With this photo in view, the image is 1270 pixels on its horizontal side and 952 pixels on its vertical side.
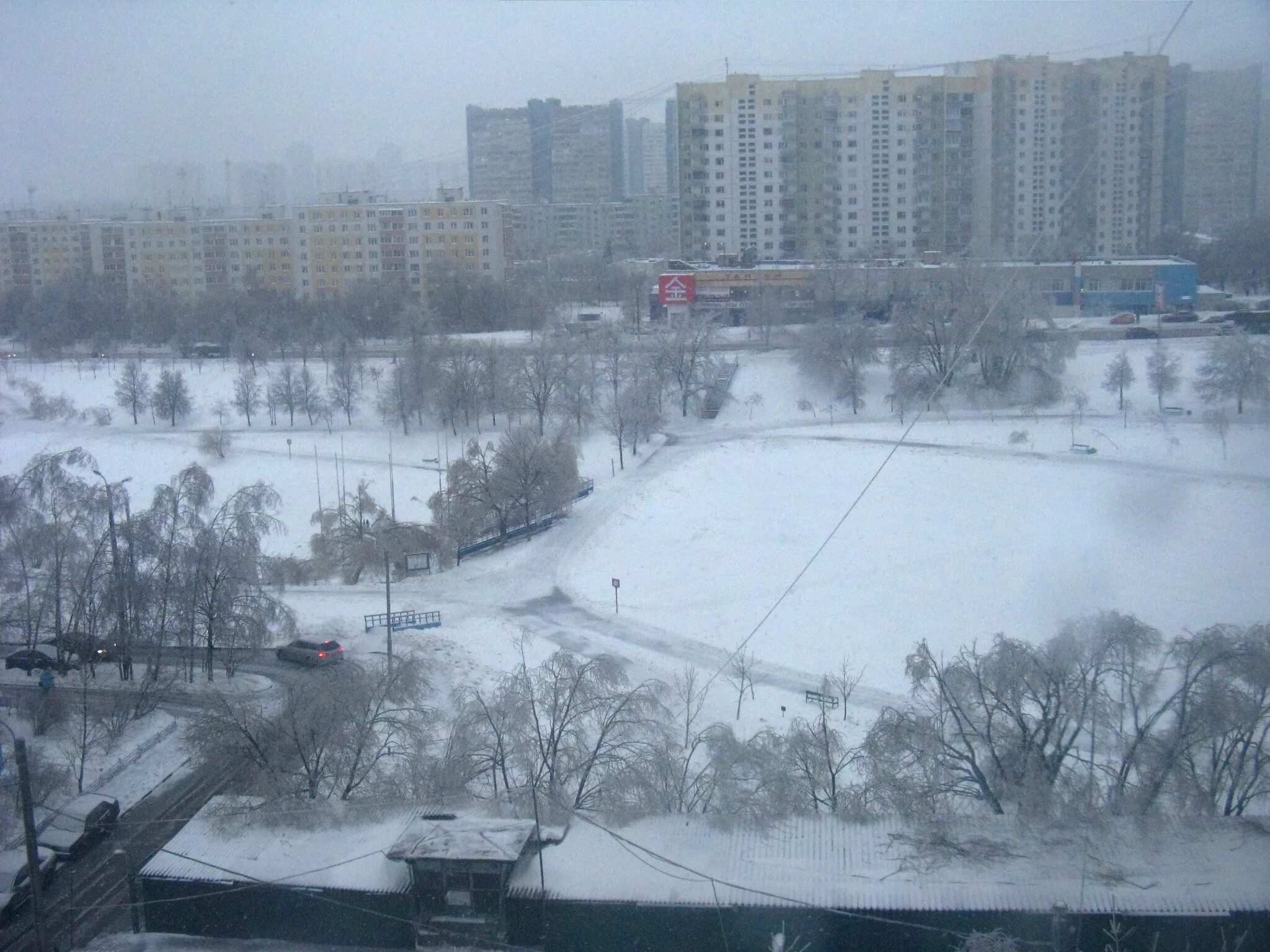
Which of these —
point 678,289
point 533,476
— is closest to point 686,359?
point 678,289

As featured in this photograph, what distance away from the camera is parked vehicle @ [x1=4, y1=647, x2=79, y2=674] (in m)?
5.32

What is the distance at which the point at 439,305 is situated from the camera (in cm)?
1482

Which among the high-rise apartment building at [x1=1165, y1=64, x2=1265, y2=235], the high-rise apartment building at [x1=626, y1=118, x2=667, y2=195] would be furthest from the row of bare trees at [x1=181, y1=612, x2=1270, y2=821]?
the high-rise apartment building at [x1=626, y1=118, x2=667, y2=195]

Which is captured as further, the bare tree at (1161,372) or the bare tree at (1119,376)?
the bare tree at (1119,376)

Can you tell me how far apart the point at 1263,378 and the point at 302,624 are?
257 inches

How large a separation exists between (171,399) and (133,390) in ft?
1.06

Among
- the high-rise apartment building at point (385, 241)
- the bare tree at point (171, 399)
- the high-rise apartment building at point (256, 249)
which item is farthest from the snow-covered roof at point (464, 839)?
the high-rise apartment building at point (385, 241)

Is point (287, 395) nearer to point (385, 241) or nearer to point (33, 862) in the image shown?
point (385, 241)

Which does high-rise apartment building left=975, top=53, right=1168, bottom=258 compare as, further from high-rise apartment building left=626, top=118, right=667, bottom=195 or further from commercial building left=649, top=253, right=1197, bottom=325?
high-rise apartment building left=626, top=118, right=667, bottom=195

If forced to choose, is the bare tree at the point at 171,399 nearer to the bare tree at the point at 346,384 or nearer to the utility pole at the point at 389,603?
the bare tree at the point at 346,384

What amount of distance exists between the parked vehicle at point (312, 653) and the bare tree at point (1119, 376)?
774 centimetres

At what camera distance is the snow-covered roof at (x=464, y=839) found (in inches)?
125

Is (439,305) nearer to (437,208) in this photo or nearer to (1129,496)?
(437,208)

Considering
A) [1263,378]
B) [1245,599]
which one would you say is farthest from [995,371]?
[1245,599]
